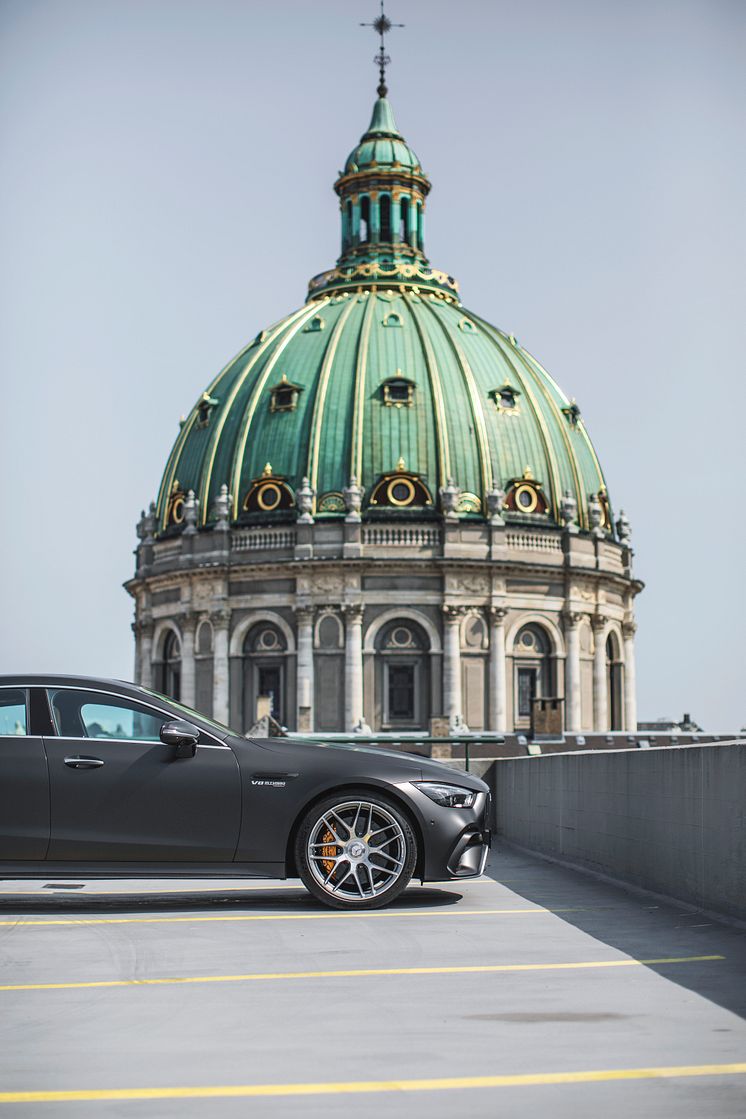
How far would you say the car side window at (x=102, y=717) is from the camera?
1109cm

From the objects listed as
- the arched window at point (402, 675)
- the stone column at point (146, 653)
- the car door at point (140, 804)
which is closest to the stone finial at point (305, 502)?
the arched window at point (402, 675)

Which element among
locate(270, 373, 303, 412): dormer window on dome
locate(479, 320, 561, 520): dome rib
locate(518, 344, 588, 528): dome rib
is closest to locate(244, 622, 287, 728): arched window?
locate(270, 373, 303, 412): dormer window on dome

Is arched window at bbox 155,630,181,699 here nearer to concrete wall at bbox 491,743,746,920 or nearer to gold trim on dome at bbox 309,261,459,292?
gold trim on dome at bbox 309,261,459,292

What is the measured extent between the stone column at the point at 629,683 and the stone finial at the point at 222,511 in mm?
20122

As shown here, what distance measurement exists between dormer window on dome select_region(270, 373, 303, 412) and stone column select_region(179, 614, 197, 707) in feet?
33.5

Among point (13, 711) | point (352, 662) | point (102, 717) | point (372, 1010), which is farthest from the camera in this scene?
point (352, 662)

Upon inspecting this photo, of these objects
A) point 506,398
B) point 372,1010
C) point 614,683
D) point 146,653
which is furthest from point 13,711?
point 614,683

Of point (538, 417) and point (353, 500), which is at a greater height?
point (538, 417)

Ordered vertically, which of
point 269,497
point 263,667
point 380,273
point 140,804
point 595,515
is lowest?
point 140,804

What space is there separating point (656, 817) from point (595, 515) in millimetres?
60969

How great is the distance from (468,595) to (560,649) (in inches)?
215

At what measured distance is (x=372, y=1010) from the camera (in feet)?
23.4

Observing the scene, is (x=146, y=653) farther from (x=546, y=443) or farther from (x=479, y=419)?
(x=546, y=443)

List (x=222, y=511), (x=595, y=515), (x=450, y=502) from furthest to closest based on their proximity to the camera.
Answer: (x=595, y=515), (x=222, y=511), (x=450, y=502)
